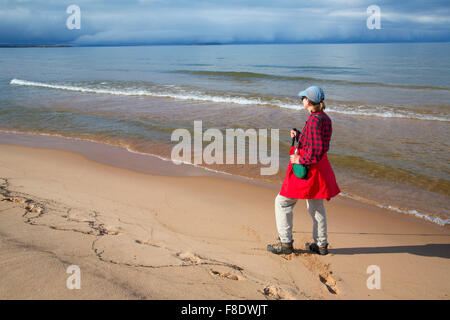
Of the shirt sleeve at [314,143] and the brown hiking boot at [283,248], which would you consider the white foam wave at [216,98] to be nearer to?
the brown hiking boot at [283,248]

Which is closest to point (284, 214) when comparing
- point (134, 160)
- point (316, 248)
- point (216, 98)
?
point (316, 248)

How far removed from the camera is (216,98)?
1730cm

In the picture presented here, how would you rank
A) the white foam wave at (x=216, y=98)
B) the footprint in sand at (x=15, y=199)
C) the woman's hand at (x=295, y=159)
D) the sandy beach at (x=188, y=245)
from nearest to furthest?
the sandy beach at (x=188, y=245) < the woman's hand at (x=295, y=159) < the footprint in sand at (x=15, y=199) < the white foam wave at (x=216, y=98)

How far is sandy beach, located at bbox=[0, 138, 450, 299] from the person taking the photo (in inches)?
106

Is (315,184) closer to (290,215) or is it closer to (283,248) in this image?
(290,215)

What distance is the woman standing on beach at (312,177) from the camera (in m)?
3.11

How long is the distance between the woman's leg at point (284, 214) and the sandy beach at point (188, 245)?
10.7 inches

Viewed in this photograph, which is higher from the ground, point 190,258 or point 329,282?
point 190,258

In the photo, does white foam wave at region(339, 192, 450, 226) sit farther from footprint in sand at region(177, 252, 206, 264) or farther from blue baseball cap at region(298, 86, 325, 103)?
footprint in sand at region(177, 252, 206, 264)

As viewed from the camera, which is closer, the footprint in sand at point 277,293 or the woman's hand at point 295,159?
the footprint in sand at point 277,293

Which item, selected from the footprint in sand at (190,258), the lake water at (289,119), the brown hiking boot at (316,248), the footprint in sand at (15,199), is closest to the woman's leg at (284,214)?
the brown hiking boot at (316,248)

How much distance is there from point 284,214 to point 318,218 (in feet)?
1.31

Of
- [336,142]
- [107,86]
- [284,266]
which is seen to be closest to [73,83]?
[107,86]
